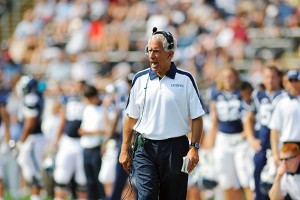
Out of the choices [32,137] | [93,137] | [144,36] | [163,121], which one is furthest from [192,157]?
[144,36]

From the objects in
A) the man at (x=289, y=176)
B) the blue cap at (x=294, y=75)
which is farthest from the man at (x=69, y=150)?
the man at (x=289, y=176)

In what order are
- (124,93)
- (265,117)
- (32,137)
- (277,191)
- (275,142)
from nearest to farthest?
(277,191) → (275,142) → (265,117) → (124,93) → (32,137)

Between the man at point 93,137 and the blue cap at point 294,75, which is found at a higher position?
the blue cap at point 294,75

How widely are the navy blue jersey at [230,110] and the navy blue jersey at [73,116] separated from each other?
2304 mm

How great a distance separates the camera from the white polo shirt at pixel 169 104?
9.04 m

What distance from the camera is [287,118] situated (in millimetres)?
10453

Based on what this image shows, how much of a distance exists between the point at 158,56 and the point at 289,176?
2.26 metres

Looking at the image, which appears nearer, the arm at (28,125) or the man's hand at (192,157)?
the man's hand at (192,157)

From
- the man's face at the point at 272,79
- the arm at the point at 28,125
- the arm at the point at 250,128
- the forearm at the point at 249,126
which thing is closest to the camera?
the man's face at the point at 272,79

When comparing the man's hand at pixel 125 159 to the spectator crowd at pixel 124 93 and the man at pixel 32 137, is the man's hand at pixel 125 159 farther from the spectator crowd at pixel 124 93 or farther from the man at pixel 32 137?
the man at pixel 32 137

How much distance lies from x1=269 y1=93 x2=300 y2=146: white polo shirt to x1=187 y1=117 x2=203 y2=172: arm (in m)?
1.74

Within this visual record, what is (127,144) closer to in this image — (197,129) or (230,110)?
(197,129)

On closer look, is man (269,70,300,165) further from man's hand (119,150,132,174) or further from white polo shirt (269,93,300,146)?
man's hand (119,150,132,174)

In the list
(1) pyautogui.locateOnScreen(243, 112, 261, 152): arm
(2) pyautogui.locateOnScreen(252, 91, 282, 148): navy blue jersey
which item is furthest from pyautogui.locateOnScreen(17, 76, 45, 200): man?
(2) pyautogui.locateOnScreen(252, 91, 282, 148): navy blue jersey
